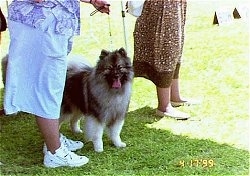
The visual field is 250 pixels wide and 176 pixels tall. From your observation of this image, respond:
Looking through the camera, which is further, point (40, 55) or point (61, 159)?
point (61, 159)

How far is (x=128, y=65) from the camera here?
10.9 ft

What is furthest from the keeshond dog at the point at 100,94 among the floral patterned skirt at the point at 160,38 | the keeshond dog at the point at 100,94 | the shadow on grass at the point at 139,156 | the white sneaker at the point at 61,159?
the floral patterned skirt at the point at 160,38

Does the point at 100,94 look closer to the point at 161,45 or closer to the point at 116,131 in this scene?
the point at 116,131

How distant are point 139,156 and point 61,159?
50 cm

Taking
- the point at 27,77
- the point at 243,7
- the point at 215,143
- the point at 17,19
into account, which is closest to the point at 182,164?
the point at 215,143

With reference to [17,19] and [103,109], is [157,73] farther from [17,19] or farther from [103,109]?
[17,19]

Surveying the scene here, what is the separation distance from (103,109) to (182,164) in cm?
64

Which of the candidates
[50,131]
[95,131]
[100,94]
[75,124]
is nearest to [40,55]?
[50,131]

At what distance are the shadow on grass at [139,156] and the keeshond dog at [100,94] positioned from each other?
0.16m

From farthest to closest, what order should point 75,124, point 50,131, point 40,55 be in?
point 75,124
point 50,131
point 40,55

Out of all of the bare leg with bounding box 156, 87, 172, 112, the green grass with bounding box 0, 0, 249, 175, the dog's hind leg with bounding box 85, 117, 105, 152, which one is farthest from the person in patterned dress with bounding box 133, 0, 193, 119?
the dog's hind leg with bounding box 85, 117, 105, 152

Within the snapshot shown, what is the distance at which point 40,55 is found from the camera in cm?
288

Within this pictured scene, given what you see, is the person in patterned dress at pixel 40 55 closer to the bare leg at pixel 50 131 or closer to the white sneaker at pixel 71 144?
the bare leg at pixel 50 131

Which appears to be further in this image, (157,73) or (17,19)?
(157,73)
